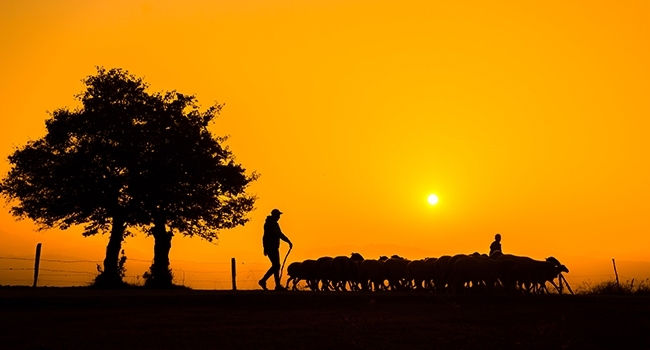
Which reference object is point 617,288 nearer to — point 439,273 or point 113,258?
point 439,273

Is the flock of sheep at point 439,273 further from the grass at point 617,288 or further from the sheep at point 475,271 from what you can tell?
the grass at point 617,288

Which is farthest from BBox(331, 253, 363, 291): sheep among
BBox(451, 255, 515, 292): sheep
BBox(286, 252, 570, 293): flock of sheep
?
BBox(451, 255, 515, 292): sheep

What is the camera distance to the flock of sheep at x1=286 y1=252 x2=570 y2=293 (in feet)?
89.3

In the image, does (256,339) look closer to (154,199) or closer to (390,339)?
(390,339)

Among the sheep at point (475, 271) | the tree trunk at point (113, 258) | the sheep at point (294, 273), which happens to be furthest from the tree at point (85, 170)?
the sheep at point (475, 271)

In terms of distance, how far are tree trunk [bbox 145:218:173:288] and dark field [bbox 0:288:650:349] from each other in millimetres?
12157

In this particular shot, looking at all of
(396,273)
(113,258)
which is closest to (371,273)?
(396,273)

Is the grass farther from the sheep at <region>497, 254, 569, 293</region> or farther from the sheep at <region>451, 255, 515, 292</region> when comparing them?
the sheep at <region>451, 255, 515, 292</region>

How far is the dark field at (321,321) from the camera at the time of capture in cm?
1630

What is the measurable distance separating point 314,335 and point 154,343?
3.52 meters

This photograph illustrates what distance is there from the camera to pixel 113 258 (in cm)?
3531

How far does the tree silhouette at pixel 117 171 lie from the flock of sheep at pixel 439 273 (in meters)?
6.16

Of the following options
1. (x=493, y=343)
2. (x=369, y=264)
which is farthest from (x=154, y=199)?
(x=493, y=343)

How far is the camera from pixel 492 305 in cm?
2292
